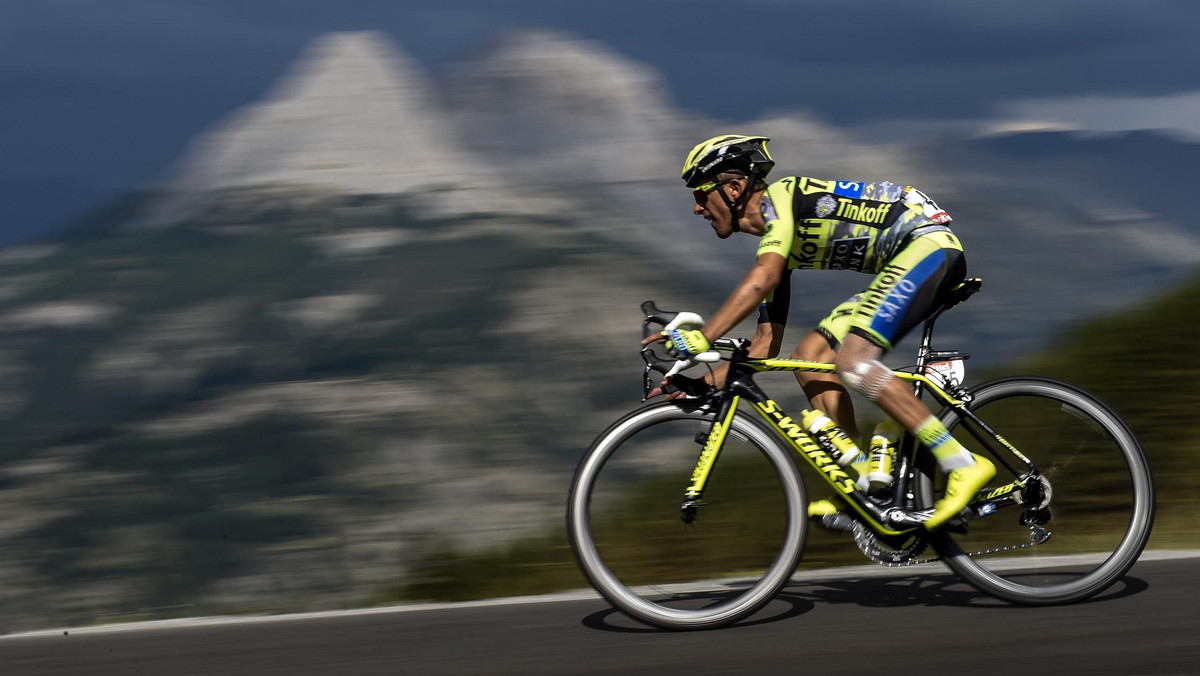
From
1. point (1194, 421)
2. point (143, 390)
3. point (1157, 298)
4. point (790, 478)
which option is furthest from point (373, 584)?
point (143, 390)

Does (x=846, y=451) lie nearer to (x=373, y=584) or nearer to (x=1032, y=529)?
(x=1032, y=529)

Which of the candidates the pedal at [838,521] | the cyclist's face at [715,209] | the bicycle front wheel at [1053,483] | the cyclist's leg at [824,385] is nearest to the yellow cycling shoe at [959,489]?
the bicycle front wheel at [1053,483]

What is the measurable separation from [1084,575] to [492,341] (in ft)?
357

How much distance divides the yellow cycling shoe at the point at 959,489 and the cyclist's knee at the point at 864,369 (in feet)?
1.43

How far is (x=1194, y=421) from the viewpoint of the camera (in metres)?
7.35

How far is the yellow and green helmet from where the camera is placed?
468 centimetres

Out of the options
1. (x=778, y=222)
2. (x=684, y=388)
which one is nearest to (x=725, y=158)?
(x=778, y=222)

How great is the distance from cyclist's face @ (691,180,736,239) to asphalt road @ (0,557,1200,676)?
152 centimetres

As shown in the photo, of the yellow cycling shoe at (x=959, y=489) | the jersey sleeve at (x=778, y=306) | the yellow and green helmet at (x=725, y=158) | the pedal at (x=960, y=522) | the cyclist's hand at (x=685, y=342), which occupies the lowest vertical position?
the pedal at (x=960, y=522)

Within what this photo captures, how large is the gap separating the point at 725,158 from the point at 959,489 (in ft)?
4.99

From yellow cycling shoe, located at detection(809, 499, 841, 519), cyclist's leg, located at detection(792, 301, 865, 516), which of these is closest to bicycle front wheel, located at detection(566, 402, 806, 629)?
yellow cycling shoe, located at detection(809, 499, 841, 519)

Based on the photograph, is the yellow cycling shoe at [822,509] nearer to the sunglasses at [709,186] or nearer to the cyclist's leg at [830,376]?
the cyclist's leg at [830,376]

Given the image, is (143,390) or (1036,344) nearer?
(1036,344)

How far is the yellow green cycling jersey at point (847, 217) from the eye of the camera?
4684 millimetres
